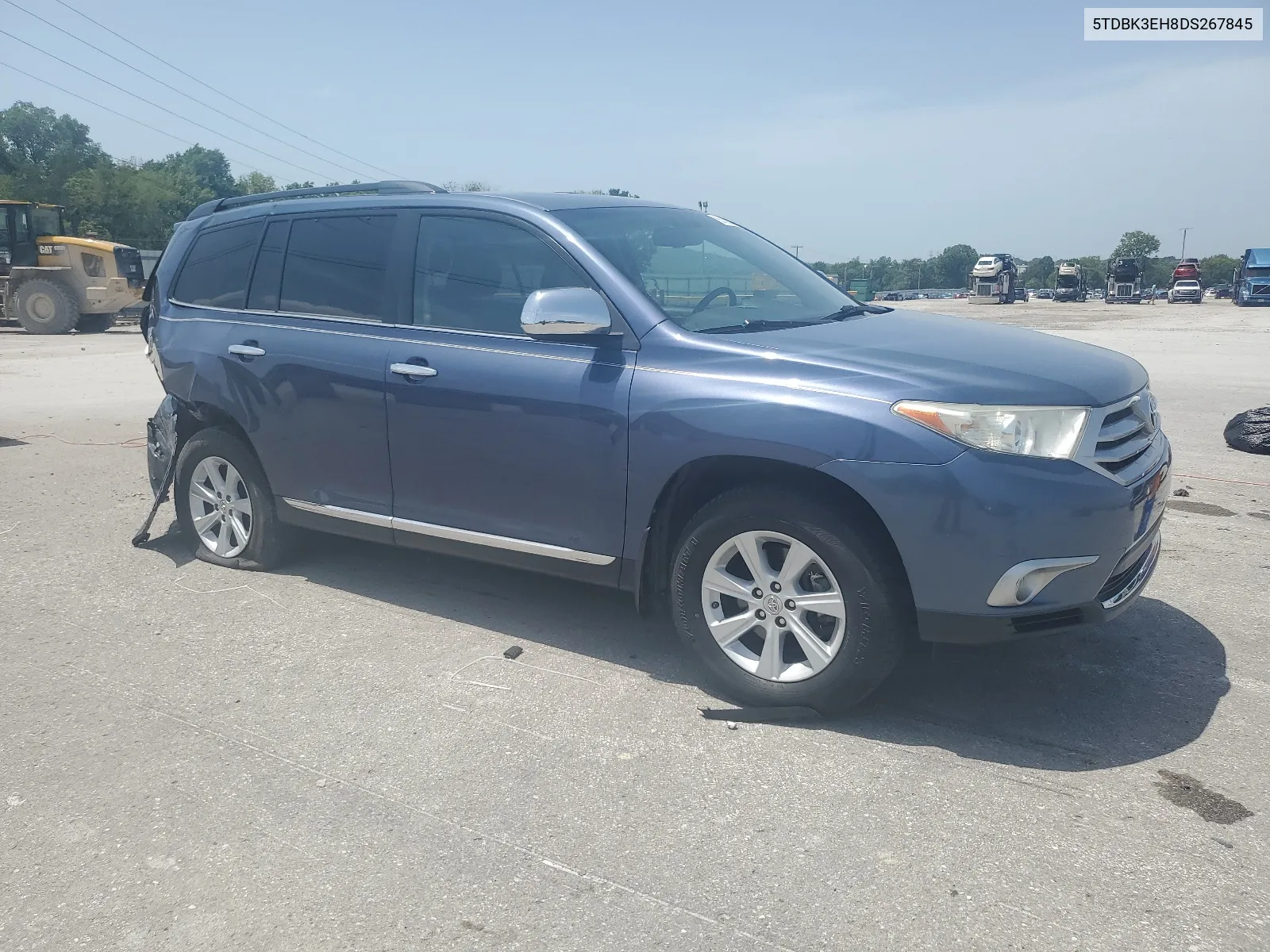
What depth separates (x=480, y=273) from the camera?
4.73 metres

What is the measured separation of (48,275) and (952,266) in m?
128

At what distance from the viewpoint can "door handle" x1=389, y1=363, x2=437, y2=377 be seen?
469 centimetres

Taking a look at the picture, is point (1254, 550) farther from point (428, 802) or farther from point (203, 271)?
point (203, 271)

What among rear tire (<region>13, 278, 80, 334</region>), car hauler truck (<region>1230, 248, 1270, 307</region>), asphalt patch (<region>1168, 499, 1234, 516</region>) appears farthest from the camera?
car hauler truck (<region>1230, 248, 1270, 307</region>)

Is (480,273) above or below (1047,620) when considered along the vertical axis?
above

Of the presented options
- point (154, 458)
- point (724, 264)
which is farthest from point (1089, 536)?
point (154, 458)

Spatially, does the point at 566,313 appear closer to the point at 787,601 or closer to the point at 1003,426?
the point at 787,601

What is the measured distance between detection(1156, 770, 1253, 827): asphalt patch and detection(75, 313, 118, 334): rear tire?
29.1m

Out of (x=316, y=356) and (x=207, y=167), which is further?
(x=207, y=167)

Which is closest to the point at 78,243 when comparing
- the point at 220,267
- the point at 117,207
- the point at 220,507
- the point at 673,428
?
the point at 220,267

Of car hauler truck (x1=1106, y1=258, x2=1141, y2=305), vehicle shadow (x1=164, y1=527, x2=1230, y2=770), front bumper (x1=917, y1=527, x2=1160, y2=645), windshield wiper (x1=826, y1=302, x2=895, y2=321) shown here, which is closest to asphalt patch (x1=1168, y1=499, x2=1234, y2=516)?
vehicle shadow (x1=164, y1=527, x2=1230, y2=770)

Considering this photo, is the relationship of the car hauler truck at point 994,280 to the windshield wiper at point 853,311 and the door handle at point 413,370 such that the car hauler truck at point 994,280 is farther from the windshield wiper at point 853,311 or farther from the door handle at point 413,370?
the door handle at point 413,370

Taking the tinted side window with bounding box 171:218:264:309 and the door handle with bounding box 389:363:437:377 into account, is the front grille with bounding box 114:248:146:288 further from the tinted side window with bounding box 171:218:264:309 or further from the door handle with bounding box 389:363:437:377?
the door handle with bounding box 389:363:437:377

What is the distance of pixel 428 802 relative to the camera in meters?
3.35
